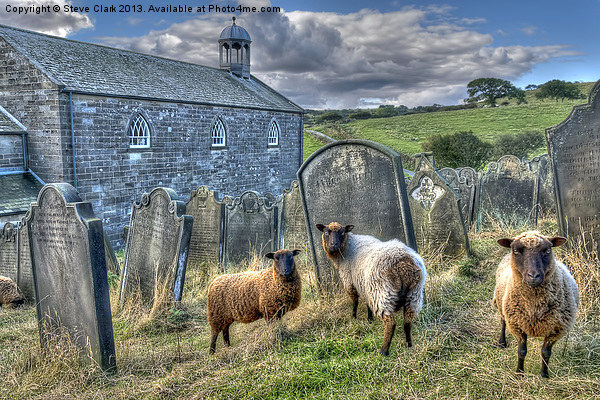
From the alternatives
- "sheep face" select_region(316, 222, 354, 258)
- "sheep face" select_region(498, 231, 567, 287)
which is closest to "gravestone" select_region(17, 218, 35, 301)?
"sheep face" select_region(316, 222, 354, 258)

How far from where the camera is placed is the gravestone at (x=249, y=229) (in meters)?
9.49

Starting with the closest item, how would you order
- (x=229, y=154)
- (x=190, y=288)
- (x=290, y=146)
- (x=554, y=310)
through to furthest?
(x=554, y=310)
(x=190, y=288)
(x=229, y=154)
(x=290, y=146)

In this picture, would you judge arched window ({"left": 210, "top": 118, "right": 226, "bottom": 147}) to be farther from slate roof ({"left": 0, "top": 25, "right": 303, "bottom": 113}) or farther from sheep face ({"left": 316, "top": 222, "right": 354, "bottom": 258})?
sheep face ({"left": 316, "top": 222, "right": 354, "bottom": 258})

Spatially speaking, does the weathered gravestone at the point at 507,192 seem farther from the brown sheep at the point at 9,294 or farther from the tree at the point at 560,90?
the tree at the point at 560,90

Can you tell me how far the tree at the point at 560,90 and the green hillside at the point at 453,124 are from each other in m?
0.96

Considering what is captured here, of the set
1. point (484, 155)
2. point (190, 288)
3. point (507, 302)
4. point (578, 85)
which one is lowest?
point (190, 288)

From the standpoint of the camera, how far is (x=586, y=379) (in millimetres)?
3312

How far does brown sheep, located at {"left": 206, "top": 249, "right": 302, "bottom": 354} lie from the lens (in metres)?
4.49

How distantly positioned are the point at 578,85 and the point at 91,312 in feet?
212

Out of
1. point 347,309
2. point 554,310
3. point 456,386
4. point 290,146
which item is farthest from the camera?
point 290,146

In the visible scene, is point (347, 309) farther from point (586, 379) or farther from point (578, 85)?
point (578, 85)

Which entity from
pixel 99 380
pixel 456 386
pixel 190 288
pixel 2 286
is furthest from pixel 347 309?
pixel 2 286

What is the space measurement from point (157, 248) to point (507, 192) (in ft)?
29.1

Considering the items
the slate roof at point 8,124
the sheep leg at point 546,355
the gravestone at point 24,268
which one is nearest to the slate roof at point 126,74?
the slate roof at point 8,124
